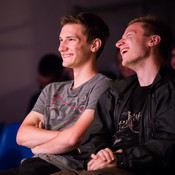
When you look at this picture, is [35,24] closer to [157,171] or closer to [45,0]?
[45,0]

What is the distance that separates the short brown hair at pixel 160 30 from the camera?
1.72 meters

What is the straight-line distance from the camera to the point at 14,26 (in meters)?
4.16

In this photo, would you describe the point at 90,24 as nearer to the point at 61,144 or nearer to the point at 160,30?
the point at 160,30

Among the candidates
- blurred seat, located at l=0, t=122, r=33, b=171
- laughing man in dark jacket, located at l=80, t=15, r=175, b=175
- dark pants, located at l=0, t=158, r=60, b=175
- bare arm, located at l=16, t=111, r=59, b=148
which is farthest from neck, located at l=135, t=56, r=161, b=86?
blurred seat, located at l=0, t=122, r=33, b=171

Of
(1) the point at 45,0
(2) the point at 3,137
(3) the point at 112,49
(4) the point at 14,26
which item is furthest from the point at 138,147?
(3) the point at 112,49

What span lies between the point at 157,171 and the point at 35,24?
355 cm

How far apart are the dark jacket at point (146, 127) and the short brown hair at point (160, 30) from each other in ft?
0.73

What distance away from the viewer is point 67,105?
1.84 m

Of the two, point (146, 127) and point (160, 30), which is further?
point (160, 30)

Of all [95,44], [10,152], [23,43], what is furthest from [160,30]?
[23,43]

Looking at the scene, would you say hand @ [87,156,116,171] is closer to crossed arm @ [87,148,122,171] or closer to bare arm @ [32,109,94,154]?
crossed arm @ [87,148,122,171]

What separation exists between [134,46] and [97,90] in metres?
0.36

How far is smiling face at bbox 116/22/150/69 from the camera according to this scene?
1654 millimetres

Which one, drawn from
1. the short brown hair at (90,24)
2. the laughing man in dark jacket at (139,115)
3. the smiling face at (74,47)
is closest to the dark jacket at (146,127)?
the laughing man in dark jacket at (139,115)
